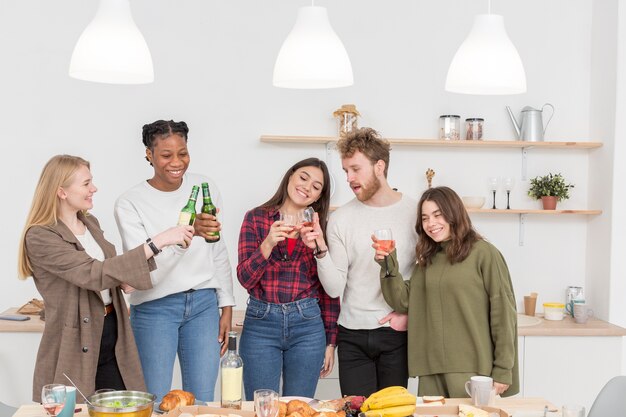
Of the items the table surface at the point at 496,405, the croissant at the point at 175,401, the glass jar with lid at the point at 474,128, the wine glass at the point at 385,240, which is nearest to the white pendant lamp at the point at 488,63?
the wine glass at the point at 385,240

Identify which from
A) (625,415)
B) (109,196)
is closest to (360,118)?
(109,196)

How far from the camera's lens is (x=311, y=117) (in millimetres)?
4531

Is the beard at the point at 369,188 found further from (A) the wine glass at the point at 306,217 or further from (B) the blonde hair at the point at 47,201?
(B) the blonde hair at the point at 47,201

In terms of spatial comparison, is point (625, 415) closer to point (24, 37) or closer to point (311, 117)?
point (311, 117)

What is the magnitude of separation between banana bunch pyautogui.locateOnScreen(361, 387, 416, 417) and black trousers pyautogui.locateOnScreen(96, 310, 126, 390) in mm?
1140

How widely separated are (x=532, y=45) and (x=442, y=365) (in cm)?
256

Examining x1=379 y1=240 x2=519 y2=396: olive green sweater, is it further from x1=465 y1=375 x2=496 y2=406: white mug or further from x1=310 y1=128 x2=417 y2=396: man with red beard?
x1=465 y1=375 x2=496 y2=406: white mug

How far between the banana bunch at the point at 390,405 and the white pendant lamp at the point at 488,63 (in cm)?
96

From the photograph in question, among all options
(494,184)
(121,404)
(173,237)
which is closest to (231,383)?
(121,404)

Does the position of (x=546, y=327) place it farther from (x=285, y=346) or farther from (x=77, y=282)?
(x=77, y=282)

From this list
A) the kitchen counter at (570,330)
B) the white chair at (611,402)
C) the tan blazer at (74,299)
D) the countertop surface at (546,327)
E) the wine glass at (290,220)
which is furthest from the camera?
the kitchen counter at (570,330)

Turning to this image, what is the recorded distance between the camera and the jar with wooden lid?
171 inches

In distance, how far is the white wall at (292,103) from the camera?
14.4 ft

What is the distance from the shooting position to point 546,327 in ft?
13.7
